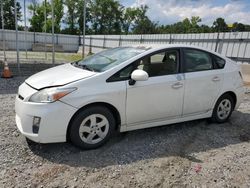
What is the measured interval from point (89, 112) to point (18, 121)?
1.01 meters

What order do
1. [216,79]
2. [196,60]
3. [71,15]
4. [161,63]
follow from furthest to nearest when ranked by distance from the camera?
[71,15] < [216,79] < [196,60] < [161,63]

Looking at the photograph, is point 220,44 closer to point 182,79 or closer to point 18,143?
point 182,79

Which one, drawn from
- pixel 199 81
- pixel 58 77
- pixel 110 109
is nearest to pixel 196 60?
pixel 199 81

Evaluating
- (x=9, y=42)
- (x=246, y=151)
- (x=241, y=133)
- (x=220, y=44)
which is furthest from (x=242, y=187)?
(x=9, y=42)

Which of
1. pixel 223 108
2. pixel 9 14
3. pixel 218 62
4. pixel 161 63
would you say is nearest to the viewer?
pixel 161 63

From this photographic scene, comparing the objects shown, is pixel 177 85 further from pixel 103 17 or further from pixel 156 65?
pixel 103 17

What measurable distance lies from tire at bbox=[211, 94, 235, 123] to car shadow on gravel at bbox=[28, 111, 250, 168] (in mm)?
126

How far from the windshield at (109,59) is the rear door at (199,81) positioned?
2.95 ft

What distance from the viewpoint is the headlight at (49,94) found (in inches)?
116

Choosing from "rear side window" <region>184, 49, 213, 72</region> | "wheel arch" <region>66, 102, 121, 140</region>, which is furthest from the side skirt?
"rear side window" <region>184, 49, 213, 72</region>

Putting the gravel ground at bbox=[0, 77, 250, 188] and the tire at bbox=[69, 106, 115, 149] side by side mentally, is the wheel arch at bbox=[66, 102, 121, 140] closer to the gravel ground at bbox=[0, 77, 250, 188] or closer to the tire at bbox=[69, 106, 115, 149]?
the tire at bbox=[69, 106, 115, 149]

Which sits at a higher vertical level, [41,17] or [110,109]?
[41,17]

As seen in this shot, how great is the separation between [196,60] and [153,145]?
1728 mm

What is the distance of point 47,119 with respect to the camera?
2904 mm
